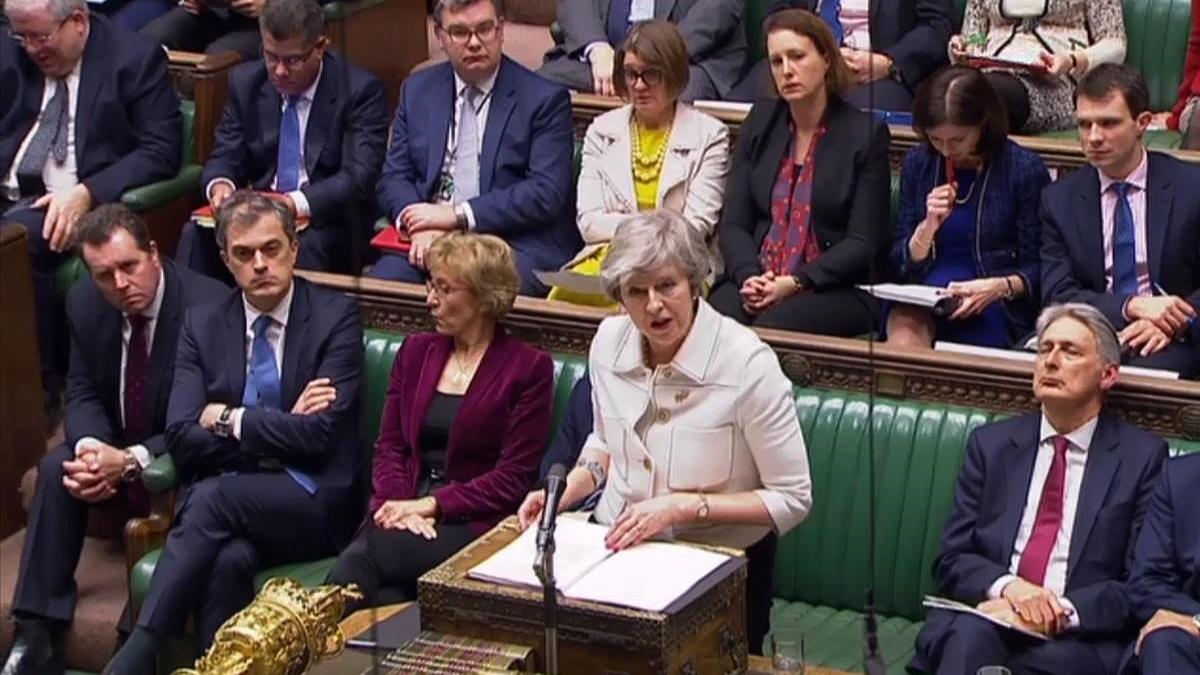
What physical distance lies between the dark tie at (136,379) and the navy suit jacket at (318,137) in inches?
26.1

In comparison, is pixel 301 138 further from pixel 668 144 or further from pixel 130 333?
pixel 668 144

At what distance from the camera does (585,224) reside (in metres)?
4.80

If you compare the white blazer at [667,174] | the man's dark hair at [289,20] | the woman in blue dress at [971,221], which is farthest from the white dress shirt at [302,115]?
the woman in blue dress at [971,221]

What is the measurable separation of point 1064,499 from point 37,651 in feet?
6.30

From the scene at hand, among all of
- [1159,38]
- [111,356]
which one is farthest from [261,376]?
[1159,38]

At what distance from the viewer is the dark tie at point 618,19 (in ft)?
18.1

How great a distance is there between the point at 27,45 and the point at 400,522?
171 cm

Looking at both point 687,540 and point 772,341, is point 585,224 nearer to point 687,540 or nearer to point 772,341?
point 772,341

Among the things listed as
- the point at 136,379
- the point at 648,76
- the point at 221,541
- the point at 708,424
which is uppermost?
the point at 648,76

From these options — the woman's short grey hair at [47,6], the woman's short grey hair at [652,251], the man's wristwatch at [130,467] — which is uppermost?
the woman's short grey hair at [47,6]

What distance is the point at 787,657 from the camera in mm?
3426

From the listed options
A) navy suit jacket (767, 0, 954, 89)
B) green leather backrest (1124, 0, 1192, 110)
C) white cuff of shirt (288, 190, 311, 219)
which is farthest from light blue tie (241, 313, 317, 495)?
green leather backrest (1124, 0, 1192, 110)

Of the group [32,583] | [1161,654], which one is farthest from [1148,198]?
[32,583]

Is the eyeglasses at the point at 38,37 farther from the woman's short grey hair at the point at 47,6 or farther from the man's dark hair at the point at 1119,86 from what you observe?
the man's dark hair at the point at 1119,86
